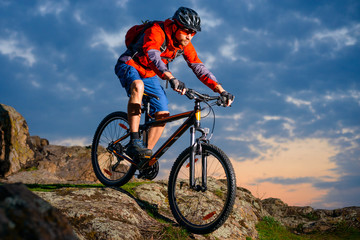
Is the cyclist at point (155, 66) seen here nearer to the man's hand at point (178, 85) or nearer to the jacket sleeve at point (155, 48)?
the jacket sleeve at point (155, 48)

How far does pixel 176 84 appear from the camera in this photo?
4.48m

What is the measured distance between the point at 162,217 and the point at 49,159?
28.5 ft

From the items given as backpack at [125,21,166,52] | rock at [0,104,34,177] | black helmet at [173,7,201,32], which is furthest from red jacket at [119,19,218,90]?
rock at [0,104,34,177]

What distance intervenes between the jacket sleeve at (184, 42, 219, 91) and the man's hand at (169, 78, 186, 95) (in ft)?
4.13

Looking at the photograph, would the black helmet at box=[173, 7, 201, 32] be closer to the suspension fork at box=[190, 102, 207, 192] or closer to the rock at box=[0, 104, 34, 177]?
the suspension fork at box=[190, 102, 207, 192]

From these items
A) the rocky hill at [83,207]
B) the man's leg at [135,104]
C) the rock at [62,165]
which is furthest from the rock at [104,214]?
the rock at [62,165]

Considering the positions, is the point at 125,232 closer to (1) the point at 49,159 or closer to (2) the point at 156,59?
(2) the point at 156,59

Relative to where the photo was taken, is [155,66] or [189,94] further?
[155,66]

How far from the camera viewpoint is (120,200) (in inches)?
195

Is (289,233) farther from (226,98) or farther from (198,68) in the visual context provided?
(198,68)

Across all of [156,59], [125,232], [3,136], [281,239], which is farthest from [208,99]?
[3,136]

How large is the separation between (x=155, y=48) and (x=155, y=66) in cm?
41

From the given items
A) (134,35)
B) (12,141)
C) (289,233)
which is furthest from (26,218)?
(12,141)

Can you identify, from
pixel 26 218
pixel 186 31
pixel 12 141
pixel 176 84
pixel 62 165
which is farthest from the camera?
pixel 62 165
